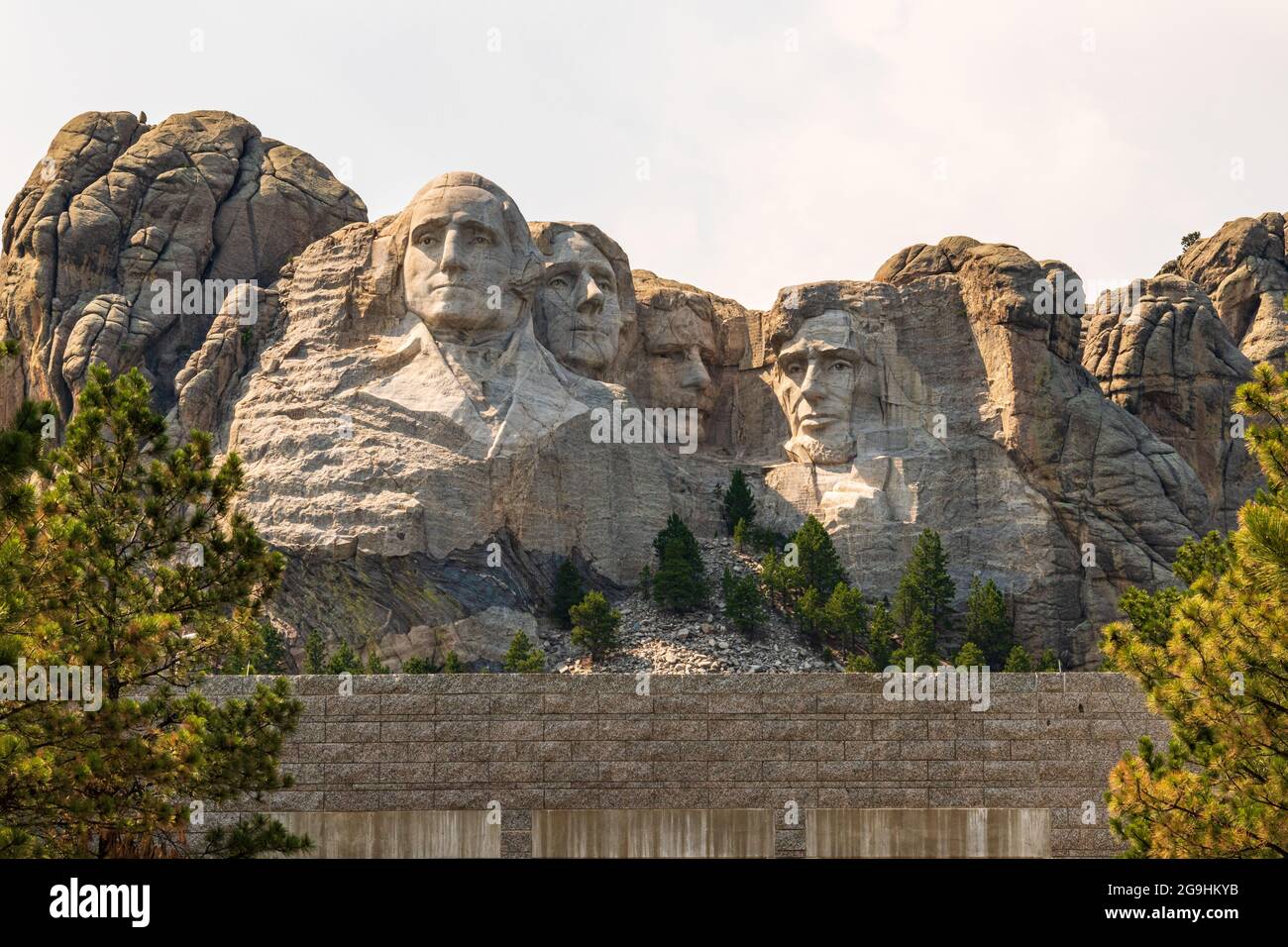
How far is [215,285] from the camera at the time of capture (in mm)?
35469

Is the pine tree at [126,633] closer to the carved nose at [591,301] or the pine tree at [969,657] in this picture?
the pine tree at [969,657]

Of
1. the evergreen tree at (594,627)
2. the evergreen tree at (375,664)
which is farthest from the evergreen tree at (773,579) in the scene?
the evergreen tree at (375,664)

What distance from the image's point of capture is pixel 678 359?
1428 inches

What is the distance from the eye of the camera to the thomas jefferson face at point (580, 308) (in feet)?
112

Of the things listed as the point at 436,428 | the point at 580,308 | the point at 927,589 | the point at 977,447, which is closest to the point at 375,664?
the point at 436,428

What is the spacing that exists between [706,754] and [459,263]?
19016 mm

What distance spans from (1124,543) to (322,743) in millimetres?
21855

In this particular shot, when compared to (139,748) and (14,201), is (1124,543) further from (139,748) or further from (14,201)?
(139,748)

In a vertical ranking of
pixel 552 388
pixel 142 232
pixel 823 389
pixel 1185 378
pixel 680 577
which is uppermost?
pixel 142 232

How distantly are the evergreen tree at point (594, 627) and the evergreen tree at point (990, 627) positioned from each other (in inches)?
236

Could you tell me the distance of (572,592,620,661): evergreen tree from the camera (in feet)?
95.5

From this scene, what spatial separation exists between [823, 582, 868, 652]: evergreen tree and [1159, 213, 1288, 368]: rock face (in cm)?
1517

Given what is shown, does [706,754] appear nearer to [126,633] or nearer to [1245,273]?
[126,633]
